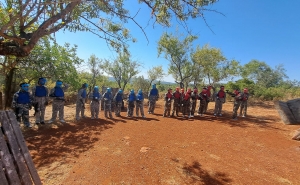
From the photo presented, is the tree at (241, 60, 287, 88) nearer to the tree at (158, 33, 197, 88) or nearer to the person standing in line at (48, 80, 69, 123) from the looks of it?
the tree at (158, 33, 197, 88)

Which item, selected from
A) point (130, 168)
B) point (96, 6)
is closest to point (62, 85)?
point (96, 6)

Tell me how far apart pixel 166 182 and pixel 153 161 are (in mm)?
832

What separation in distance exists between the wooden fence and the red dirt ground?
55.0 inches

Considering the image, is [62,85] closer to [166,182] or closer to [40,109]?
[40,109]

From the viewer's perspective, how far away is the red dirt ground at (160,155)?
137 inches

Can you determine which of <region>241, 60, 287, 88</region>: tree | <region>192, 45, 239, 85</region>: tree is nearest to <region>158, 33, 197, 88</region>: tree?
<region>192, 45, 239, 85</region>: tree

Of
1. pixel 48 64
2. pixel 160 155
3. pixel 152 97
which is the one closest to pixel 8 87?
pixel 48 64

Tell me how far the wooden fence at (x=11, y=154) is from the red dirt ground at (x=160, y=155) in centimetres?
140

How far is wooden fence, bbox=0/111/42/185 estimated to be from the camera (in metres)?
1.88

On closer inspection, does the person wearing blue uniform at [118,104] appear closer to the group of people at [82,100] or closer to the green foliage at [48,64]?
the group of people at [82,100]

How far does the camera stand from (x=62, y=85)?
25.3 ft

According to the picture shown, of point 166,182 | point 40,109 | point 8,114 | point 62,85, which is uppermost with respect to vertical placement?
point 62,85

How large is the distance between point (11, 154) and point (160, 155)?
3303 mm

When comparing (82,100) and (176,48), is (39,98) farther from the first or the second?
(176,48)
